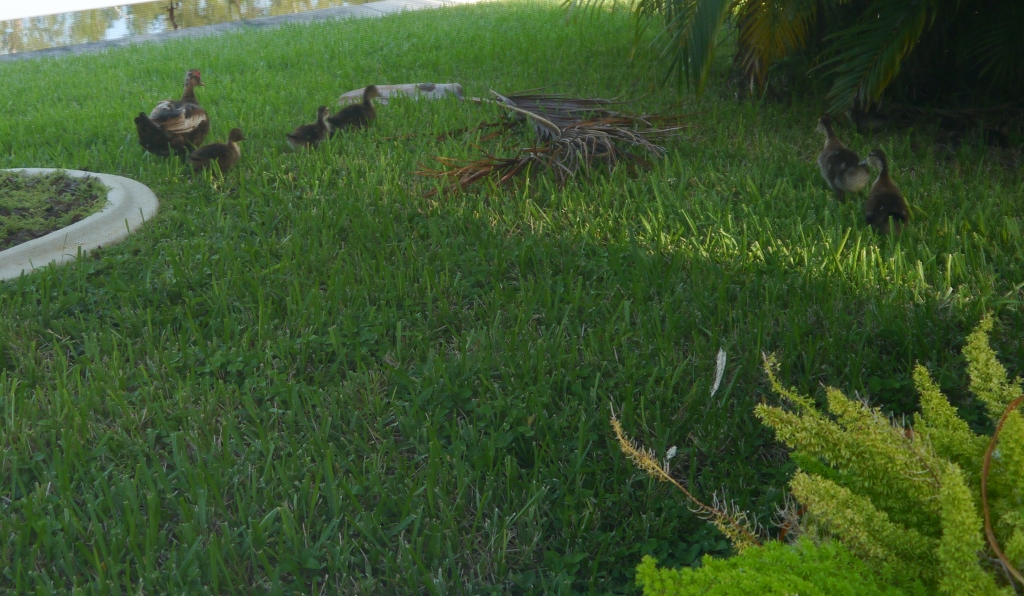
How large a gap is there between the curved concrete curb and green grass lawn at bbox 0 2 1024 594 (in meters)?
0.14

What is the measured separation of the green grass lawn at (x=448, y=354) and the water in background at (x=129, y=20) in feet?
37.9

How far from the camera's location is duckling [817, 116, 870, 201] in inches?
169

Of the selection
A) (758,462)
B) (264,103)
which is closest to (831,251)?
(758,462)

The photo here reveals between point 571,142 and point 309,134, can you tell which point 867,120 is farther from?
point 309,134

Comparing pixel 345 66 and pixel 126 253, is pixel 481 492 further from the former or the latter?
pixel 345 66

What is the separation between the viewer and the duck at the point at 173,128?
5551 mm

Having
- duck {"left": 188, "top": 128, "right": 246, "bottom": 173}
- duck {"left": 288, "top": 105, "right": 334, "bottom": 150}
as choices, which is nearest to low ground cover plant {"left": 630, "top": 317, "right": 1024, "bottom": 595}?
duck {"left": 188, "top": 128, "right": 246, "bottom": 173}

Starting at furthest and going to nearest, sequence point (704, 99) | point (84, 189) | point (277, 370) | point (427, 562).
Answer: point (704, 99) < point (84, 189) < point (277, 370) < point (427, 562)

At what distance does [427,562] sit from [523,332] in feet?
3.81

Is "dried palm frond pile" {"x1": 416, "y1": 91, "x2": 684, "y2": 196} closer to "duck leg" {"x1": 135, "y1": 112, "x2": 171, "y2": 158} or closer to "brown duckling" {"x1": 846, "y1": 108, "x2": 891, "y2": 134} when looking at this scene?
"brown duckling" {"x1": 846, "y1": 108, "x2": 891, "y2": 134}

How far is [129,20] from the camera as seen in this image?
16109 millimetres

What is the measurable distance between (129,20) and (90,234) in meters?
13.8

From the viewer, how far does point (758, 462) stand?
256 cm

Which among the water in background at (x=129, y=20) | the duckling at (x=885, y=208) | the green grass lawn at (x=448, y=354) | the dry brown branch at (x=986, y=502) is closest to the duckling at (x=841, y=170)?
the green grass lawn at (x=448, y=354)
